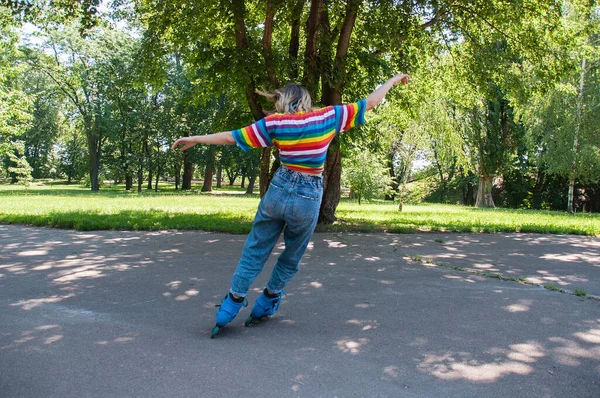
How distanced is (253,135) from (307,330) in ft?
5.64

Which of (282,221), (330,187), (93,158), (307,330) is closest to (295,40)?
(330,187)

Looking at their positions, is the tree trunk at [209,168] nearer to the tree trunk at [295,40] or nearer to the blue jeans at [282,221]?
the tree trunk at [295,40]

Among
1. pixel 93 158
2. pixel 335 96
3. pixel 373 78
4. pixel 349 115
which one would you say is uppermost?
pixel 373 78

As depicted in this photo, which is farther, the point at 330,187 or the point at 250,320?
the point at 330,187

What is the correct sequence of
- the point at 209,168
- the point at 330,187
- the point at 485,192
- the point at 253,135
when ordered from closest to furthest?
the point at 253,135
the point at 330,187
the point at 485,192
the point at 209,168

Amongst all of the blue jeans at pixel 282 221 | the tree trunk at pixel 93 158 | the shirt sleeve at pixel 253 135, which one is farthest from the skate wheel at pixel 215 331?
the tree trunk at pixel 93 158

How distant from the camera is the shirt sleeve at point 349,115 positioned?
13.1 feet

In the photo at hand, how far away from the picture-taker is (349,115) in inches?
159

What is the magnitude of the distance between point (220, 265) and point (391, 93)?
31.4 ft

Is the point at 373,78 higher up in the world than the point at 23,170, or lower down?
higher up

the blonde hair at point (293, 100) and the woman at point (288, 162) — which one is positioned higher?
the blonde hair at point (293, 100)

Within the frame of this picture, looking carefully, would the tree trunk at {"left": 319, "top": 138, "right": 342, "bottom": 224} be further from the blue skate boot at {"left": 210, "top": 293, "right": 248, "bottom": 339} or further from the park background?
the blue skate boot at {"left": 210, "top": 293, "right": 248, "bottom": 339}

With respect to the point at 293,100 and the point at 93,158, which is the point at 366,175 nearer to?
the point at 293,100

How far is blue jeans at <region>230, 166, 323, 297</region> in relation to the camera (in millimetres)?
3902
